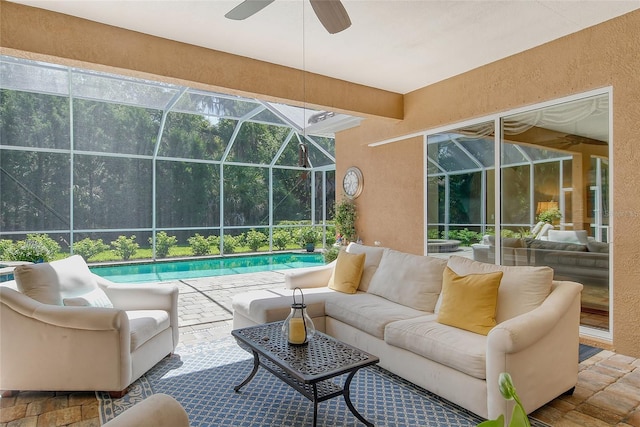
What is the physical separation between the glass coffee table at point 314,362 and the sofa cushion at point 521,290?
1.08m

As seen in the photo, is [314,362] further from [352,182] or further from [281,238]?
[281,238]

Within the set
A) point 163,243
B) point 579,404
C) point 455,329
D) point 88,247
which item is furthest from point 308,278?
point 88,247

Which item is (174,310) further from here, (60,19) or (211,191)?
(211,191)

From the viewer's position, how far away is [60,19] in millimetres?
3334

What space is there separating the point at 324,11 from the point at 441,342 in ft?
7.63

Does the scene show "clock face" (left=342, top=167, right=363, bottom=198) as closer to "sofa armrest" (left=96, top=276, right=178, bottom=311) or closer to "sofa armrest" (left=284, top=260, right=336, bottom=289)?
"sofa armrest" (left=284, top=260, right=336, bottom=289)

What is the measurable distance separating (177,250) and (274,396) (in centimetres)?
828

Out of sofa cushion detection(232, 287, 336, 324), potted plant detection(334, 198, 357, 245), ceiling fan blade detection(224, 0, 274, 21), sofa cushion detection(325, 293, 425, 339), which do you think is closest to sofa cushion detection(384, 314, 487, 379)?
sofa cushion detection(325, 293, 425, 339)

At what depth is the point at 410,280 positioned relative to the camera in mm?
3500

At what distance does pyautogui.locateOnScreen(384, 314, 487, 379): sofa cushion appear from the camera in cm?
229

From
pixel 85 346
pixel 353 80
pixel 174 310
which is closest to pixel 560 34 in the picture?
pixel 353 80

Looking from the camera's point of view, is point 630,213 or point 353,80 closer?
point 630,213

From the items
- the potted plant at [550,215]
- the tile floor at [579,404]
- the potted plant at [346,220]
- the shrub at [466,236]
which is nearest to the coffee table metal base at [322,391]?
the tile floor at [579,404]

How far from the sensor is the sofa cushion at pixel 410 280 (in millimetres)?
3336
